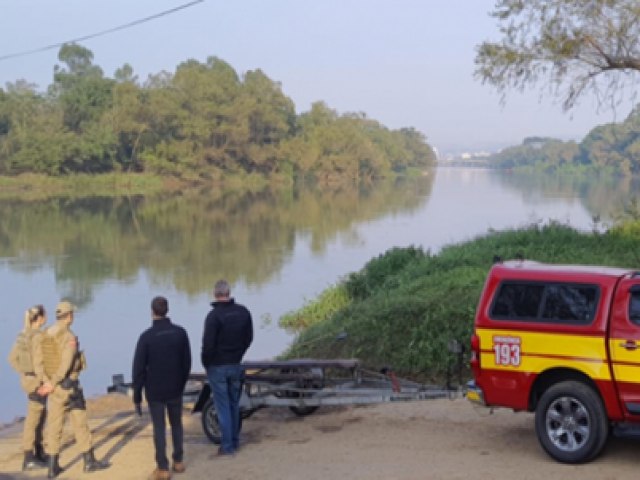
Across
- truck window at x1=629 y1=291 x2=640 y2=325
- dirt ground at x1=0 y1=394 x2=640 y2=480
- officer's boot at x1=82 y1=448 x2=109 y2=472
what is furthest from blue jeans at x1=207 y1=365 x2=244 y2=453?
truck window at x1=629 y1=291 x2=640 y2=325

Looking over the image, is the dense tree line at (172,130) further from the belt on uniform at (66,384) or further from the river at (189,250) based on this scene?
the belt on uniform at (66,384)

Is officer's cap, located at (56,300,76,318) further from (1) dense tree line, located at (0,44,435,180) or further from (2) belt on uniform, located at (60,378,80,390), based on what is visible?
(1) dense tree line, located at (0,44,435,180)

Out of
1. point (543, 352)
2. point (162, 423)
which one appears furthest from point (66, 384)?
point (543, 352)

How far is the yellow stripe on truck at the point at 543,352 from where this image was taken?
819 cm

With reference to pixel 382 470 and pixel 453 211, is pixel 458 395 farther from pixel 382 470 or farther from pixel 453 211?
pixel 453 211

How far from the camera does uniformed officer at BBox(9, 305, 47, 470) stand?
9.60 meters

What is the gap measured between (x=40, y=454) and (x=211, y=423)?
1805mm

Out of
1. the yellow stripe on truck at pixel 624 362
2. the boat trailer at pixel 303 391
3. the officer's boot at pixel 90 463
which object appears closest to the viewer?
the yellow stripe on truck at pixel 624 362

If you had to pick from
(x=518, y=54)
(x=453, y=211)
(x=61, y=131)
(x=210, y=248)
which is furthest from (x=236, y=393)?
(x=61, y=131)

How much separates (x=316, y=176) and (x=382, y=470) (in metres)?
113

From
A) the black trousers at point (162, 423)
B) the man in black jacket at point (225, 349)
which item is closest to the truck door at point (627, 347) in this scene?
the man in black jacket at point (225, 349)

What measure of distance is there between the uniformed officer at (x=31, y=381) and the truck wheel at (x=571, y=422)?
478cm

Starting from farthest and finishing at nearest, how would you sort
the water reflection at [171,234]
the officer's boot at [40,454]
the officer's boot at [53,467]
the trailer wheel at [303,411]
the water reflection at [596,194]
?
the water reflection at [596,194], the water reflection at [171,234], the trailer wheel at [303,411], the officer's boot at [40,454], the officer's boot at [53,467]

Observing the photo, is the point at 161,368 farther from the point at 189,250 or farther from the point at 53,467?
the point at 189,250
